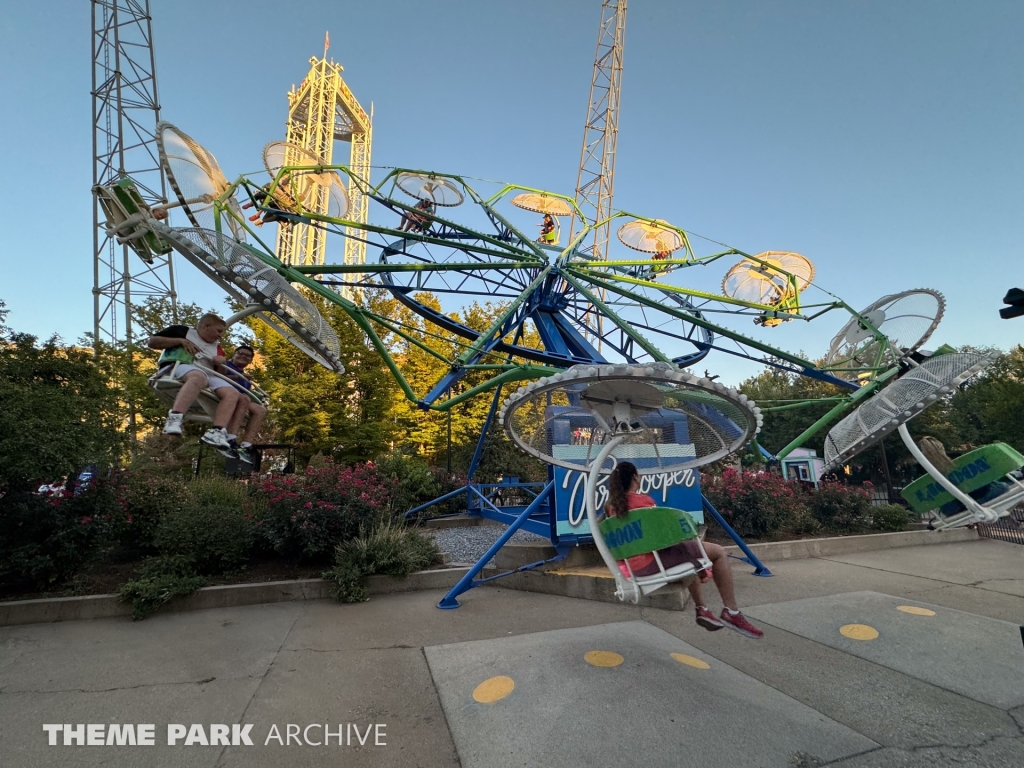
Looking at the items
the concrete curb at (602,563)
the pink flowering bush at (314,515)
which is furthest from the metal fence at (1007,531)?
the pink flowering bush at (314,515)

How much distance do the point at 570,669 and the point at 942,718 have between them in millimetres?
2904

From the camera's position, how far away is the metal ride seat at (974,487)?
4125 mm

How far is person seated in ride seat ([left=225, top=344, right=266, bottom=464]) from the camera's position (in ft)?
13.2

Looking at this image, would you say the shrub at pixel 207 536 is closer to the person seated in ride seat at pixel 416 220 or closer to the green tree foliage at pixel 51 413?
the green tree foliage at pixel 51 413

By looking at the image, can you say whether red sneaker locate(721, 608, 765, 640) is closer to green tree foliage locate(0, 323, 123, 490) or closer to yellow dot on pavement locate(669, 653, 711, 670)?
yellow dot on pavement locate(669, 653, 711, 670)

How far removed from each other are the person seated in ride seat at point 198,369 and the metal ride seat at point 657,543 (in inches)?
123

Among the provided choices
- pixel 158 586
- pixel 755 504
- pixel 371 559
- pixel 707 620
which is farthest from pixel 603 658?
pixel 755 504

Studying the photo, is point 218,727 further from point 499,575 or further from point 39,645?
point 499,575

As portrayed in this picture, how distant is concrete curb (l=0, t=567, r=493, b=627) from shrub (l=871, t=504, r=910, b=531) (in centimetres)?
1131

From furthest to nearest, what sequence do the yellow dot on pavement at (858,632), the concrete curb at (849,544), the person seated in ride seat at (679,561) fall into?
the concrete curb at (849,544)
the yellow dot on pavement at (858,632)
the person seated in ride seat at (679,561)

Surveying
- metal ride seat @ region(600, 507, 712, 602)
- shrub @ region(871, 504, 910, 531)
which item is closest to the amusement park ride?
metal ride seat @ region(600, 507, 712, 602)

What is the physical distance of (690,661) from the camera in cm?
488

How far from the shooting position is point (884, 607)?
6582mm

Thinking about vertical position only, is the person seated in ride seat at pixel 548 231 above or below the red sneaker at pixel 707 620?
above
